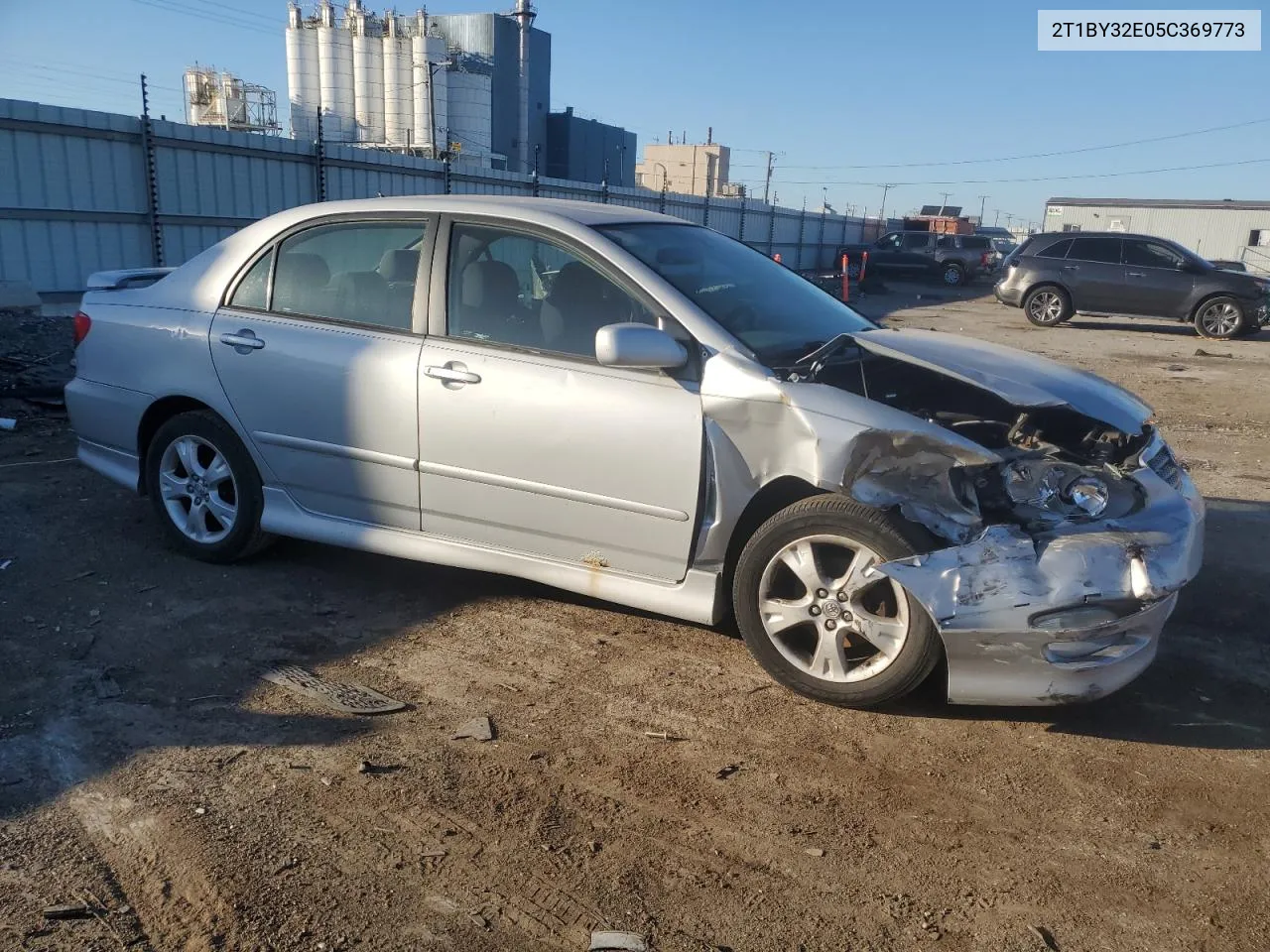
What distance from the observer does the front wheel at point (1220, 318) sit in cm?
1758

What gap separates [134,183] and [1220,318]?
1703 centimetres

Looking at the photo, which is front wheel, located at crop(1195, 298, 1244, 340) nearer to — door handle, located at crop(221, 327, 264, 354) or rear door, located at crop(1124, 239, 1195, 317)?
rear door, located at crop(1124, 239, 1195, 317)

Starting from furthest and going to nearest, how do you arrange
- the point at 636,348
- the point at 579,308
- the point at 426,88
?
the point at 426,88 → the point at 579,308 → the point at 636,348

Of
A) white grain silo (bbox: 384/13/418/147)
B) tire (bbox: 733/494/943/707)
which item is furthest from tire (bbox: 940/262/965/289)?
tire (bbox: 733/494/943/707)

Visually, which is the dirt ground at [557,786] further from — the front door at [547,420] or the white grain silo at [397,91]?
the white grain silo at [397,91]

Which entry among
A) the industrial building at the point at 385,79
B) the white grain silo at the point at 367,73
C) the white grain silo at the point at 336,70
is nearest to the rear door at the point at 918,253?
the industrial building at the point at 385,79

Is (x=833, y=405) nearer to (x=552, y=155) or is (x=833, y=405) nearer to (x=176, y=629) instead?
(x=176, y=629)

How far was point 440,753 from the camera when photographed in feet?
10.6

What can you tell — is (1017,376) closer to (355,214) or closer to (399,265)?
(399,265)

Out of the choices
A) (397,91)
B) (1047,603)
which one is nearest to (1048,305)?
(1047,603)

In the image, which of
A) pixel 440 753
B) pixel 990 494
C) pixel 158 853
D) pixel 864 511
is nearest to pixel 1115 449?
pixel 990 494

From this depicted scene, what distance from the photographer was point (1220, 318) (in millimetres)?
17734

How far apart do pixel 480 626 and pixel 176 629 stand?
1204 mm

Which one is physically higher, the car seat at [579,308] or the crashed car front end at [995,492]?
the car seat at [579,308]
